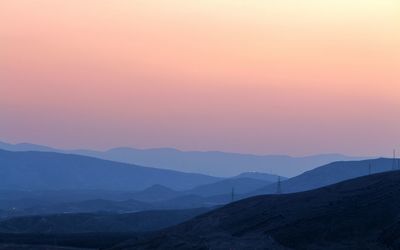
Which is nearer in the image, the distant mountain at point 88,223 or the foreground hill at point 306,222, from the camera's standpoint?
the foreground hill at point 306,222

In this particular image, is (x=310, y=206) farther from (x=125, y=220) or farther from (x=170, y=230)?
(x=125, y=220)

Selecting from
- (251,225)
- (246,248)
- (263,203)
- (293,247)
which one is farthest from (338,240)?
(263,203)

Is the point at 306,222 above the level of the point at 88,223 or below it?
above

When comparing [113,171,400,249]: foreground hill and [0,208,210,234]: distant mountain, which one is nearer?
[113,171,400,249]: foreground hill
